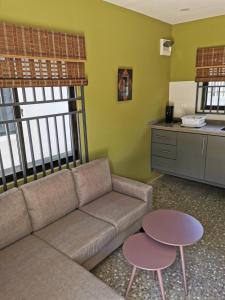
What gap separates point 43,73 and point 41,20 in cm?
46

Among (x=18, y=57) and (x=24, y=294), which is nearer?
(x=24, y=294)

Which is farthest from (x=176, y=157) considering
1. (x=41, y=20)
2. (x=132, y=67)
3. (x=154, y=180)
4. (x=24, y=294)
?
(x=24, y=294)

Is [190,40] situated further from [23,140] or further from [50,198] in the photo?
[50,198]

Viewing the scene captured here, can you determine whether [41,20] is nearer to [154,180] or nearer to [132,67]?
[132,67]

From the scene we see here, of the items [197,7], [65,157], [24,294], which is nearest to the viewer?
[24,294]

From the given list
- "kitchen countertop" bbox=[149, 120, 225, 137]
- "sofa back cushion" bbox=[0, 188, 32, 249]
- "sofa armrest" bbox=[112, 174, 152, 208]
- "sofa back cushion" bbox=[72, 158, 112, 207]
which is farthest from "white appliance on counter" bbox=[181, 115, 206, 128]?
"sofa back cushion" bbox=[0, 188, 32, 249]

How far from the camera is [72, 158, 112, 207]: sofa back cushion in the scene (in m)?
2.34

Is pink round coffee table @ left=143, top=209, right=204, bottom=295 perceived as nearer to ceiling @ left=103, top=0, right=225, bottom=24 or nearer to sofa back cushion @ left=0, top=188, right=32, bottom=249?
sofa back cushion @ left=0, top=188, right=32, bottom=249

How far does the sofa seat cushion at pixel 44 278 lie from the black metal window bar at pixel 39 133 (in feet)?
2.23

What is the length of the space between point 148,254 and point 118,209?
623mm

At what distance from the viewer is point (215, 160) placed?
10.4 feet

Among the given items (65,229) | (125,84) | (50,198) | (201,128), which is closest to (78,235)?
(65,229)

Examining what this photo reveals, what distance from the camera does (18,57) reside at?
195 cm

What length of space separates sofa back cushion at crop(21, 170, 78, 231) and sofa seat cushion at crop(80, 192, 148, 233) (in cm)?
21
